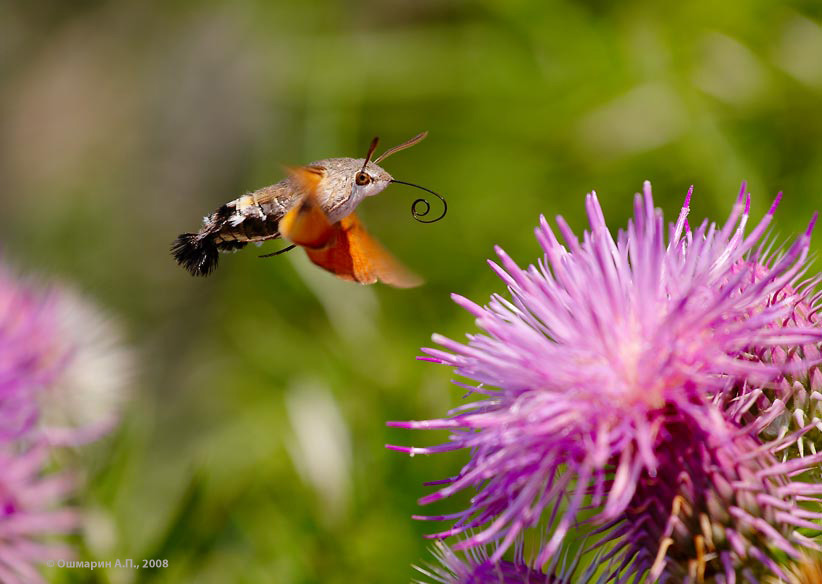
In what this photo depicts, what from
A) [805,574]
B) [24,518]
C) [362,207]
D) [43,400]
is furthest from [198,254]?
[362,207]

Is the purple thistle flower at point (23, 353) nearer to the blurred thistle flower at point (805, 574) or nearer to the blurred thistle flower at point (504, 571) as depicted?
the blurred thistle flower at point (504, 571)

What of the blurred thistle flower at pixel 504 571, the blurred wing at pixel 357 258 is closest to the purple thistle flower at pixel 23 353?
the blurred wing at pixel 357 258

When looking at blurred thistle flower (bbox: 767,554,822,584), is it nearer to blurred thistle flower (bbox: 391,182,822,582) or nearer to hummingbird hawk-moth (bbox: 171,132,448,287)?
blurred thistle flower (bbox: 391,182,822,582)

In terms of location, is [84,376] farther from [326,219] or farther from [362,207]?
[362,207]

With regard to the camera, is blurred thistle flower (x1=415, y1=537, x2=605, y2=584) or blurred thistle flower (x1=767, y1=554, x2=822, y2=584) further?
blurred thistle flower (x1=415, y1=537, x2=605, y2=584)

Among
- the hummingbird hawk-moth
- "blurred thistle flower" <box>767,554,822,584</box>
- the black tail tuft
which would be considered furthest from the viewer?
the black tail tuft

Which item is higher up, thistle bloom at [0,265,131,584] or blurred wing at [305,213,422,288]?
blurred wing at [305,213,422,288]

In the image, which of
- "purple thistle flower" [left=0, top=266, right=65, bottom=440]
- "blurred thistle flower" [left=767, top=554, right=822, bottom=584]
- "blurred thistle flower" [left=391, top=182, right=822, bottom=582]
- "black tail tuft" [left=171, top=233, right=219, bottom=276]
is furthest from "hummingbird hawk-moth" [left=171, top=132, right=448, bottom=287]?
"blurred thistle flower" [left=767, top=554, right=822, bottom=584]

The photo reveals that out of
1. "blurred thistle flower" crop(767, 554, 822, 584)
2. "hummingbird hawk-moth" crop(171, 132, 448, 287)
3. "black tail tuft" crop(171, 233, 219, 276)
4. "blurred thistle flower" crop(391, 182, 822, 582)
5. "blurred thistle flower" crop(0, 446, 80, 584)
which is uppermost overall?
"hummingbird hawk-moth" crop(171, 132, 448, 287)
